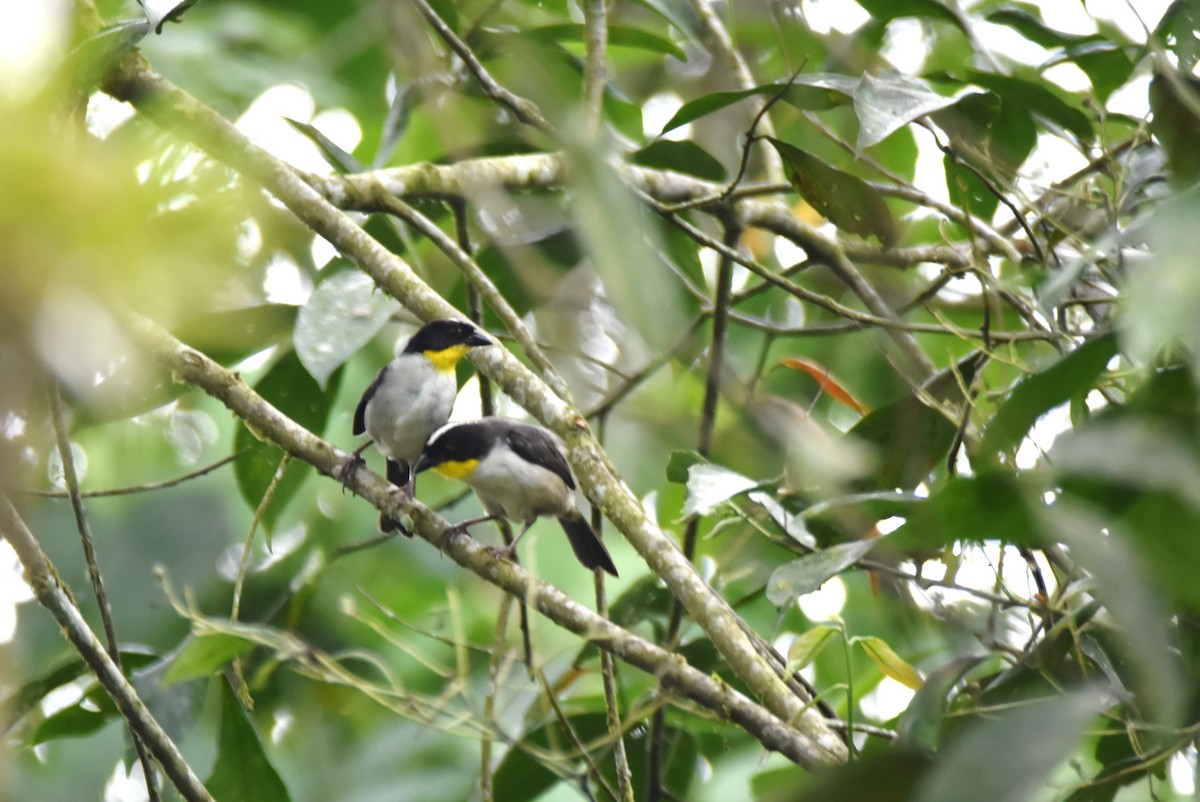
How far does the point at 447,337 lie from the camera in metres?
3.39

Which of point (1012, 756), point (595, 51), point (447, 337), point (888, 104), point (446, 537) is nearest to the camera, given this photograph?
point (1012, 756)

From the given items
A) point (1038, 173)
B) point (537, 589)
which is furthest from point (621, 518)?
point (1038, 173)

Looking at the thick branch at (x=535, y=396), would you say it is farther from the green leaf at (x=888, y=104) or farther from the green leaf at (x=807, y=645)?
the green leaf at (x=888, y=104)

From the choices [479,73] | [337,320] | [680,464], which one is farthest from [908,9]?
[337,320]

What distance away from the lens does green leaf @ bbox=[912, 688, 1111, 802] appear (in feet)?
3.41

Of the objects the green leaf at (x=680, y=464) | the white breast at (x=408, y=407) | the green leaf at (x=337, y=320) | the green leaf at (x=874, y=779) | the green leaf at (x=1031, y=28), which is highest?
the green leaf at (x=1031, y=28)

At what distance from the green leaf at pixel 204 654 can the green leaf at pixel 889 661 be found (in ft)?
3.98

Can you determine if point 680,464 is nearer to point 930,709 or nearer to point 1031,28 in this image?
point 930,709

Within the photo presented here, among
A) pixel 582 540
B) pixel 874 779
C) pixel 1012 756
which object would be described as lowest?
pixel 582 540

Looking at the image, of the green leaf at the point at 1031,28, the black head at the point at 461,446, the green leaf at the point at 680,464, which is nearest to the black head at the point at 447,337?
the black head at the point at 461,446

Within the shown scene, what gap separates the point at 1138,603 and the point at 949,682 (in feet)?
3.10

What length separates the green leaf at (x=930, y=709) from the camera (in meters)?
1.91

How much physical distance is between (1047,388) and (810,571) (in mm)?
535

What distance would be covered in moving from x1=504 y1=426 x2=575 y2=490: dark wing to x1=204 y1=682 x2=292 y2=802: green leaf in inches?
58.1
